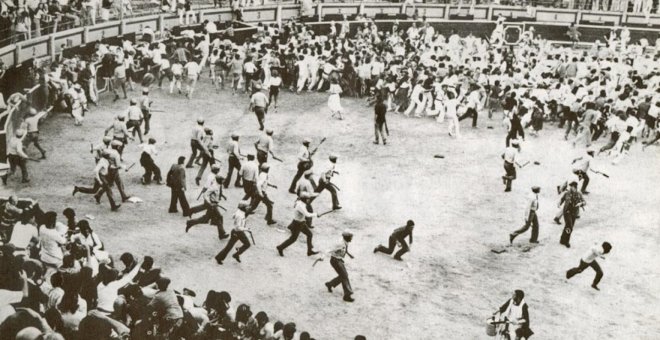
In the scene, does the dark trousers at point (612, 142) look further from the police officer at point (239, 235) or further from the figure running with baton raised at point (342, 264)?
the police officer at point (239, 235)

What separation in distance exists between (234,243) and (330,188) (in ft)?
13.4

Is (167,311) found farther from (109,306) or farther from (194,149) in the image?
(194,149)

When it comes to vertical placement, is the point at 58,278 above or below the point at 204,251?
above

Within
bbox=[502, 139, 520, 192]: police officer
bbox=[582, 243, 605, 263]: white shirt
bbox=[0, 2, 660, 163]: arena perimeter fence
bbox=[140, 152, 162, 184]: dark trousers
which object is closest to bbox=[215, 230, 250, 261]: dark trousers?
bbox=[140, 152, 162, 184]: dark trousers

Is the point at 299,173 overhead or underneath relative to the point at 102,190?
overhead

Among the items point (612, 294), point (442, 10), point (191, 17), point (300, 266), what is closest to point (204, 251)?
point (300, 266)

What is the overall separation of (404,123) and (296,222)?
1242 cm

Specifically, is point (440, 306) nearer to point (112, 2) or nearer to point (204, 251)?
point (204, 251)

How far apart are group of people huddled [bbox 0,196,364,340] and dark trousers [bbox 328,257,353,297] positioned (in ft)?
5.81

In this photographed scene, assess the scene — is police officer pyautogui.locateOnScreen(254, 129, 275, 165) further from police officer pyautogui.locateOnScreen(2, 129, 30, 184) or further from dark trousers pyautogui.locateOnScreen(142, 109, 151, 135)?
police officer pyautogui.locateOnScreen(2, 129, 30, 184)

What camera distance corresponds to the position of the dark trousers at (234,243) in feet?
47.6

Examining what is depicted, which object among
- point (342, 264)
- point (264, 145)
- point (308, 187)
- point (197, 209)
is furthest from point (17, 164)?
point (342, 264)

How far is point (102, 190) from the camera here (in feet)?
56.9

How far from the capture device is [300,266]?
15.3 meters
